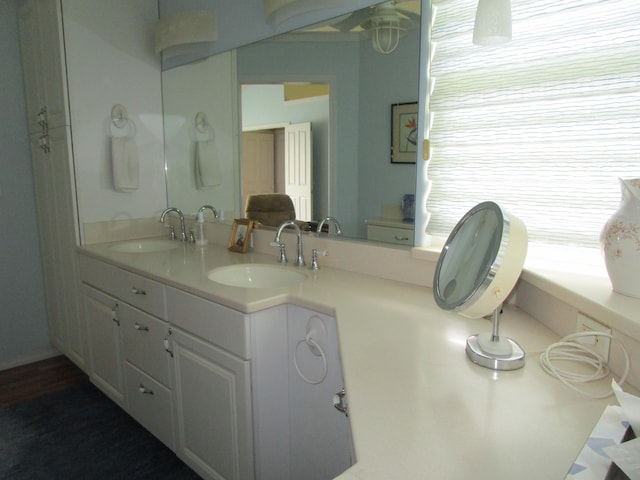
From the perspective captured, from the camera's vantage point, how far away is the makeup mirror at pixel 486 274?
0.93 meters

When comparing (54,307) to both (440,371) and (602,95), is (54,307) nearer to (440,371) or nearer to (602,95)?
(440,371)

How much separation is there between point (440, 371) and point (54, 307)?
9.15ft

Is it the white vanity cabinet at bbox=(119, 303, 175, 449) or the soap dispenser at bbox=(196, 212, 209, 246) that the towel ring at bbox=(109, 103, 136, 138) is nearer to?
the soap dispenser at bbox=(196, 212, 209, 246)

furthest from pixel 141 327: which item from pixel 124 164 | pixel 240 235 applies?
pixel 124 164

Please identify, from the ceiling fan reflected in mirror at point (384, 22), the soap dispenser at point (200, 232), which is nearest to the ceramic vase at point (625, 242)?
the ceiling fan reflected in mirror at point (384, 22)

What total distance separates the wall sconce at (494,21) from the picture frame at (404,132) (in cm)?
39

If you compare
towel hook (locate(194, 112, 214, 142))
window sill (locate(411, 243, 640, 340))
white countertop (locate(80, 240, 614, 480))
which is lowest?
white countertop (locate(80, 240, 614, 480))

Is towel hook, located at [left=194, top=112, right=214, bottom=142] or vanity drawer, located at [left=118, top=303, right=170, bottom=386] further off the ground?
towel hook, located at [left=194, top=112, right=214, bottom=142]

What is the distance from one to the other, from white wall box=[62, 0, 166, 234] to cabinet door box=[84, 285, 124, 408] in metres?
0.51

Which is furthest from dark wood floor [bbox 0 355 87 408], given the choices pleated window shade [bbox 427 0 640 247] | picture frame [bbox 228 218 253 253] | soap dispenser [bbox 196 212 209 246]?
pleated window shade [bbox 427 0 640 247]

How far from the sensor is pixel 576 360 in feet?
3.23

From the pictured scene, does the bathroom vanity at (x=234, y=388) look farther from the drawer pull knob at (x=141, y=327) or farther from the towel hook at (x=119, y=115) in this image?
the towel hook at (x=119, y=115)

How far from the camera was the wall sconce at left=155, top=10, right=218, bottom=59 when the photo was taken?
234 centimetres

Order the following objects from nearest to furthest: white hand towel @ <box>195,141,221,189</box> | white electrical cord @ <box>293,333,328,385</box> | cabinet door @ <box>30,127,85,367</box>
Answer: white electrical cord @ <box>293,333,328,385</box> → cabinet door @ <box>30,127,85,367</box> → white hand towel @ <box>195,141,221,189</box>
